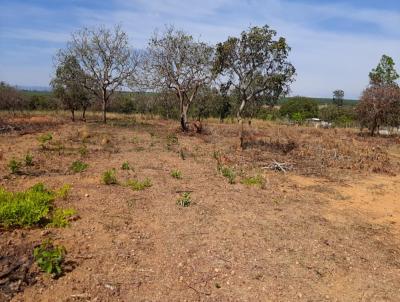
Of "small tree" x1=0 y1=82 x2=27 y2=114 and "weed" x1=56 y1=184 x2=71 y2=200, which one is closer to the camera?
"weed" x1=56 y1=184 x2=71 y2=200

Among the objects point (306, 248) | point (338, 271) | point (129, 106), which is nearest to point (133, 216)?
point (306, 248)

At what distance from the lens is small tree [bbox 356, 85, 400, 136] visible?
26.1m

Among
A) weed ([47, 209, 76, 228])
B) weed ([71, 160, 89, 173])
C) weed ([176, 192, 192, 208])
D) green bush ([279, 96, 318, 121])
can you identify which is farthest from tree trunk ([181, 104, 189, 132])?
green bush ([279, 96, 318, 121])

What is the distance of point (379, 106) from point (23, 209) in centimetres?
2484

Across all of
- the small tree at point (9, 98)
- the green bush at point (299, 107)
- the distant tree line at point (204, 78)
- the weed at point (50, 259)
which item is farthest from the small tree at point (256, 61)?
the green bush at point (299, 107)

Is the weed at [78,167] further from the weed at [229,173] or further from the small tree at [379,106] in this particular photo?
the small tree at [379,106]

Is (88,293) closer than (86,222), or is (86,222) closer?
(88,293)

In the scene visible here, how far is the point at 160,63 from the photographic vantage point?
22734 mm

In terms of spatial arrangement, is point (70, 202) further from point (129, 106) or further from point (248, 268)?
point (129, 106)

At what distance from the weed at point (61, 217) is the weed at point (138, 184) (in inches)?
87.8

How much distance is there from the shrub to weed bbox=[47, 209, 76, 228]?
164 mm

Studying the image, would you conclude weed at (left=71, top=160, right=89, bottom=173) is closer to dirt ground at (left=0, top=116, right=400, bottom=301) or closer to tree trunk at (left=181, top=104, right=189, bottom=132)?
A: dirt ground at (left=0, top=116, right=400, bottom=301)

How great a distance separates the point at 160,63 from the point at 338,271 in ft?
60.4

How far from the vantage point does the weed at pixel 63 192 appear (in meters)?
8.24
